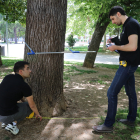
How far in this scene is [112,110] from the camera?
2539mm

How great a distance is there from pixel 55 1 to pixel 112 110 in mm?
2094

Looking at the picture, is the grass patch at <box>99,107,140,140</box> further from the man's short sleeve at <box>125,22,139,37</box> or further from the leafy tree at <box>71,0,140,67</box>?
the leafy tree at <box>71,0,140,67</box>

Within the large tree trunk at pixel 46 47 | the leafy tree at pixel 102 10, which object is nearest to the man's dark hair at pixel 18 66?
the large tree trunk at pixel 46 47

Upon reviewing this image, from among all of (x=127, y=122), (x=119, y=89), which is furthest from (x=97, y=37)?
(x=119, y=89)

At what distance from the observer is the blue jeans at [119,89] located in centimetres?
242

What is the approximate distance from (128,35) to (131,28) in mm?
97

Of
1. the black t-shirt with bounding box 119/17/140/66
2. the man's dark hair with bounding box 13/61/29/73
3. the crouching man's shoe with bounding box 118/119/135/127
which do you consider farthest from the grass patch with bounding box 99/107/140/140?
the man's dark hair with bounding box 13/61/29/73

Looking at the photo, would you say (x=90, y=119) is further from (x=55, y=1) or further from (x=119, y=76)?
(x=55, y=1)

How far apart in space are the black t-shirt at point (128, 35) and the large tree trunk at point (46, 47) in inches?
48.4

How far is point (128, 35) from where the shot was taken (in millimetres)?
2256

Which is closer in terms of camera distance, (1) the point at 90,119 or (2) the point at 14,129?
(2) the point at 14,129

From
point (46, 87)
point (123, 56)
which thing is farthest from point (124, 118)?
point (46, 87)

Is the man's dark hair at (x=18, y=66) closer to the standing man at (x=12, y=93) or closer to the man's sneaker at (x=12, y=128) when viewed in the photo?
the standing man at (x=12, y=93)

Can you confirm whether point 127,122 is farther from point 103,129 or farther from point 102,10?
point 102,10
